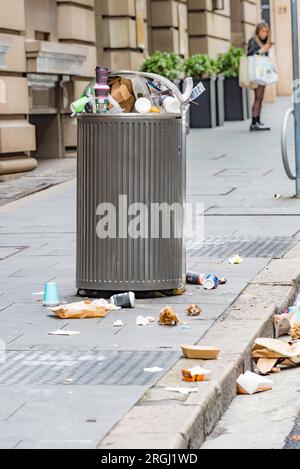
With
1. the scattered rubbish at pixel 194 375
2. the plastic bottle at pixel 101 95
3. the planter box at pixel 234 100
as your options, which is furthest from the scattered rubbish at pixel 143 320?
the planter box at pixel 234 100

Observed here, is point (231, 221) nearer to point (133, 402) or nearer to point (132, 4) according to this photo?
point (133, 402)

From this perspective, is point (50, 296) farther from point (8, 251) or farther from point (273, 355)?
point (8, 251)

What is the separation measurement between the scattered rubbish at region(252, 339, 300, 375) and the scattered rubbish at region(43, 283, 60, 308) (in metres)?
1.45

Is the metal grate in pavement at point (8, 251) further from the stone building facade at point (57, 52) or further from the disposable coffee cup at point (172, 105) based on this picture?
the stone building facade at point (57, 52)

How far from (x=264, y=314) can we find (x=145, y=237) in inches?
34.4

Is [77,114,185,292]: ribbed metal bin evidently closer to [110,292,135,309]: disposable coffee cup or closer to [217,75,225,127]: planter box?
[110,292,135,309]: disposable coffee cup

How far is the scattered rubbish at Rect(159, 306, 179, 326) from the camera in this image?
6.61m

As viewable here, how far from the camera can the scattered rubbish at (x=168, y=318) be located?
21.7ft

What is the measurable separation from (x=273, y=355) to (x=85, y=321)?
1156 millimetres

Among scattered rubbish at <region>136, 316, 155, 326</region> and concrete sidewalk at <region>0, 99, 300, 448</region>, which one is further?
scattered rubbish at <region>136, 316, 155, 326</region>

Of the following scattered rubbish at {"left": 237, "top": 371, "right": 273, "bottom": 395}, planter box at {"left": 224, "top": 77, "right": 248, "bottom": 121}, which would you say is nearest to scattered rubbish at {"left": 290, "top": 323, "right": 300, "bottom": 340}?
scattered rubbish at {"left": 237, "top": 371, "right": 273, "bottom": 395}

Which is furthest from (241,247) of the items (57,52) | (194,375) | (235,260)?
(57,52)

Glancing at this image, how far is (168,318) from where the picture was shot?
6621 millimetres

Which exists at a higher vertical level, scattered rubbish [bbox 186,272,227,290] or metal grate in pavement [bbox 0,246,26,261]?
metal grate in pavement [bbox 0,246,26,261]
